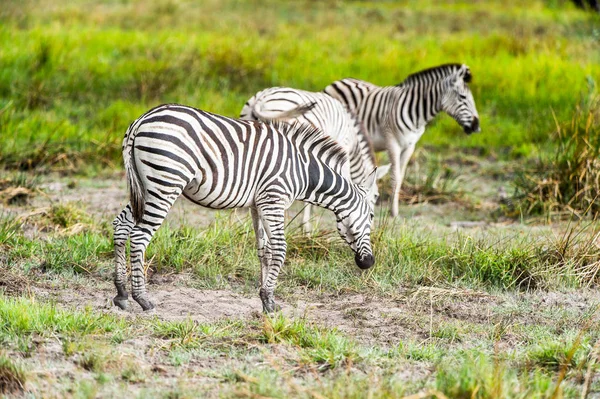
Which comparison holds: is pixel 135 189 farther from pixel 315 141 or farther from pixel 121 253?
pixel 315 141

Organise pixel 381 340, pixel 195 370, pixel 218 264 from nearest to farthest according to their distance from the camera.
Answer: pixel 195 370, pixel 381 340, pixel 218 264

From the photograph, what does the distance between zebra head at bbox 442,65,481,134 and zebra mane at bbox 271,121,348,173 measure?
3.87 metres

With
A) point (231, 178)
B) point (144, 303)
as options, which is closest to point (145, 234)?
point (144, 303)

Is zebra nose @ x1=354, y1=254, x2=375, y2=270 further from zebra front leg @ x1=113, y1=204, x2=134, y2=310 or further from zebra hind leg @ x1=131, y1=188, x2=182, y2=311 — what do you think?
zebra front leg @ x1=113, y1=204, x2=134, y2=310

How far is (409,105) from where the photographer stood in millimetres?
10289

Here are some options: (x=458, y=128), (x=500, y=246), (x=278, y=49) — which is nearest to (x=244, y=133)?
(x=500, y=246)

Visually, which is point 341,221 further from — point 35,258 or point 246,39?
point 246,39

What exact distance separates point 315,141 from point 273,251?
93cm

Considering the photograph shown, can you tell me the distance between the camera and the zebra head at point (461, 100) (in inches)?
403

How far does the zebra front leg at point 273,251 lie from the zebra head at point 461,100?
15.2ft

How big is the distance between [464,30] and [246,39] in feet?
17.5

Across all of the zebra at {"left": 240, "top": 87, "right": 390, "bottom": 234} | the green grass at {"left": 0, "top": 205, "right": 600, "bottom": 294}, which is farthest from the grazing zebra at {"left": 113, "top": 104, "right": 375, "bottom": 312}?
the zebra at {"left": 240, "top": 87, "right": 390, "bottom": 234}

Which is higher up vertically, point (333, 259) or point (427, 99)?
point (427, 99)

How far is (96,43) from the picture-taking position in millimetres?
15008
